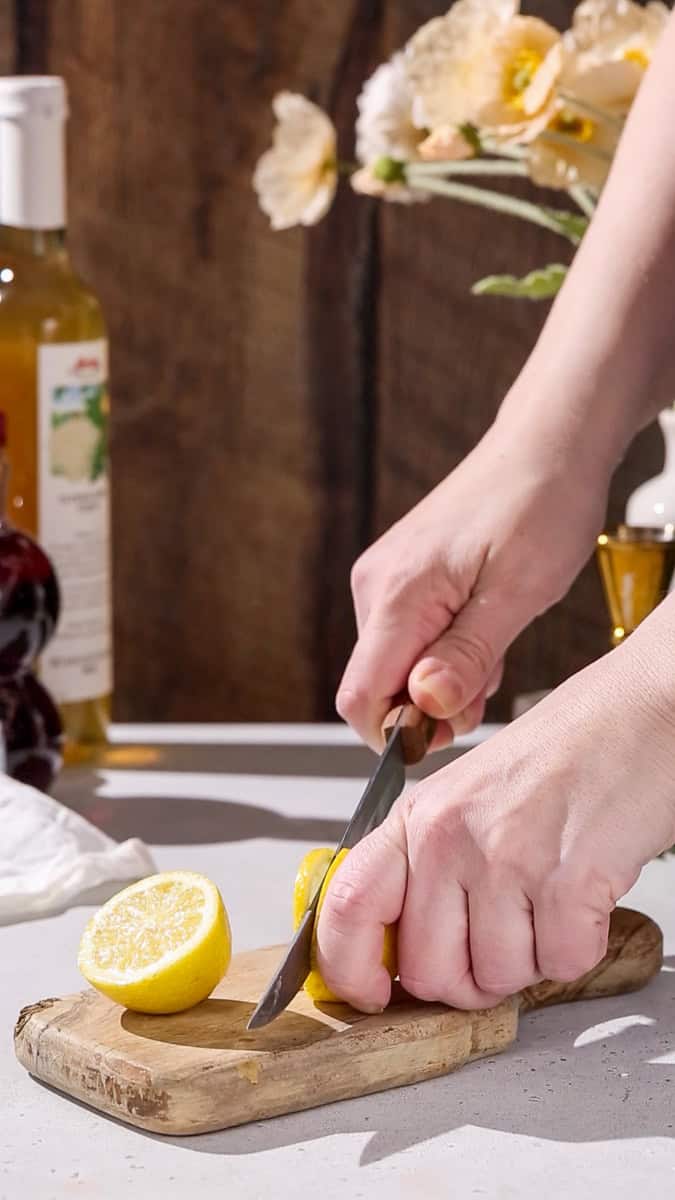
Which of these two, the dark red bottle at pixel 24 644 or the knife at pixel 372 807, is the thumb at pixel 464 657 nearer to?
the knife at pixel 372 807

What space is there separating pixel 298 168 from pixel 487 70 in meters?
0.18

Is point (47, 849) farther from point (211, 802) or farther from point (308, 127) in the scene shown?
point (308, 127)

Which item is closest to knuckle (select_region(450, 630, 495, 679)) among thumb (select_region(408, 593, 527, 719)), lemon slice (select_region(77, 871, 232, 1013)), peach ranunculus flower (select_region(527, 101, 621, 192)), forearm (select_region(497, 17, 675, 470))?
thumb (select_region(408, 593, 527, 719))

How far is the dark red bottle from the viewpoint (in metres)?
1.06

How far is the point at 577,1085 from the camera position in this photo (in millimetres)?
696

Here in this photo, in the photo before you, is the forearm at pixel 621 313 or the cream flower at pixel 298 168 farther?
the cream flower at pixel 298 168

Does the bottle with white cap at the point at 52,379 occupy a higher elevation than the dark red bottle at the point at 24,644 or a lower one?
higher

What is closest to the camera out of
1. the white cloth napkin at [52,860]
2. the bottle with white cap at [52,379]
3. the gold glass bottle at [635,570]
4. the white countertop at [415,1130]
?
the white countertop at [415,1130]

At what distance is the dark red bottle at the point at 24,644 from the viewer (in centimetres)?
106

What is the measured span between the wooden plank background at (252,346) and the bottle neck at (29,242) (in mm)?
360

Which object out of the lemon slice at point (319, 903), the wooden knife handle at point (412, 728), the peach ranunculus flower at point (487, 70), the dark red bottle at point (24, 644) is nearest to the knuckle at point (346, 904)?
the lemon slice at point (319, 903)

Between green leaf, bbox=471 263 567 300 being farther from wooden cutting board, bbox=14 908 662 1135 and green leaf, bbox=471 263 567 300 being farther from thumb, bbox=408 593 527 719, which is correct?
wooden cutting board, bbox=14 908 662 1135

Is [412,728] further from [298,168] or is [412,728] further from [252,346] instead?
[252,346]

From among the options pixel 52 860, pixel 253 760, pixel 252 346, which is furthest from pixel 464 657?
pixel 252 346
